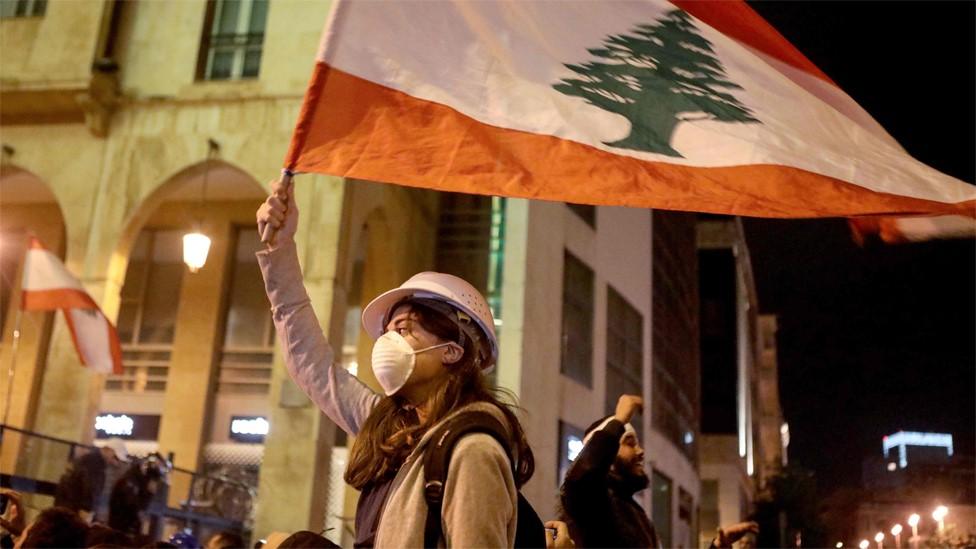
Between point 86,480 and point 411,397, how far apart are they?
35.1ft

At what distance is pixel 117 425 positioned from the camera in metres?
20.0

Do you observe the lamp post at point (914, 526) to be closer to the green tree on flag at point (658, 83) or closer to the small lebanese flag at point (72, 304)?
the green tree on flag at point (658, 83)

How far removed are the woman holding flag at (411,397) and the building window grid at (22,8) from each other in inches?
680

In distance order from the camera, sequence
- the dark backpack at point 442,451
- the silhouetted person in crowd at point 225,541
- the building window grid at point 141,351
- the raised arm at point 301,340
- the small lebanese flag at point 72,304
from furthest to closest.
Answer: the building window grid at point 141,351, the small lebanese flag at point 72,304, the silhouetted person in crowd at point 225,541, the raised arm at point 301,340, the dark backpack at point 442,451

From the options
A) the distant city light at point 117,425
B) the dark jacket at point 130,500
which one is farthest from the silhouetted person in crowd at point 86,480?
the distant city light at point 117,425

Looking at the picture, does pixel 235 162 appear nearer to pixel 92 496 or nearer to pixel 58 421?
pixel 58 421

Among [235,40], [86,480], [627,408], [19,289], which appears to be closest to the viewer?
[627,408]

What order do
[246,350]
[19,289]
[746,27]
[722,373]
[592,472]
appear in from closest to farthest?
[592,472]
[746,27]
[19,289]
[246,350]
[722,373]

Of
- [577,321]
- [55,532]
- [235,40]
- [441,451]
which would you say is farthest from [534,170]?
[577,321]

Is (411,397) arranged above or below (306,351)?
below

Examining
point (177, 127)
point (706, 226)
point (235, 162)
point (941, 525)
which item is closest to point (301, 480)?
point (235, 162)

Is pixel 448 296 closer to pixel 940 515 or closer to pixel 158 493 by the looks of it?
pixel 940 515

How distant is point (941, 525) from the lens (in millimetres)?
6961

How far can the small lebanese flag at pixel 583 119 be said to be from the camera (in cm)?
396
